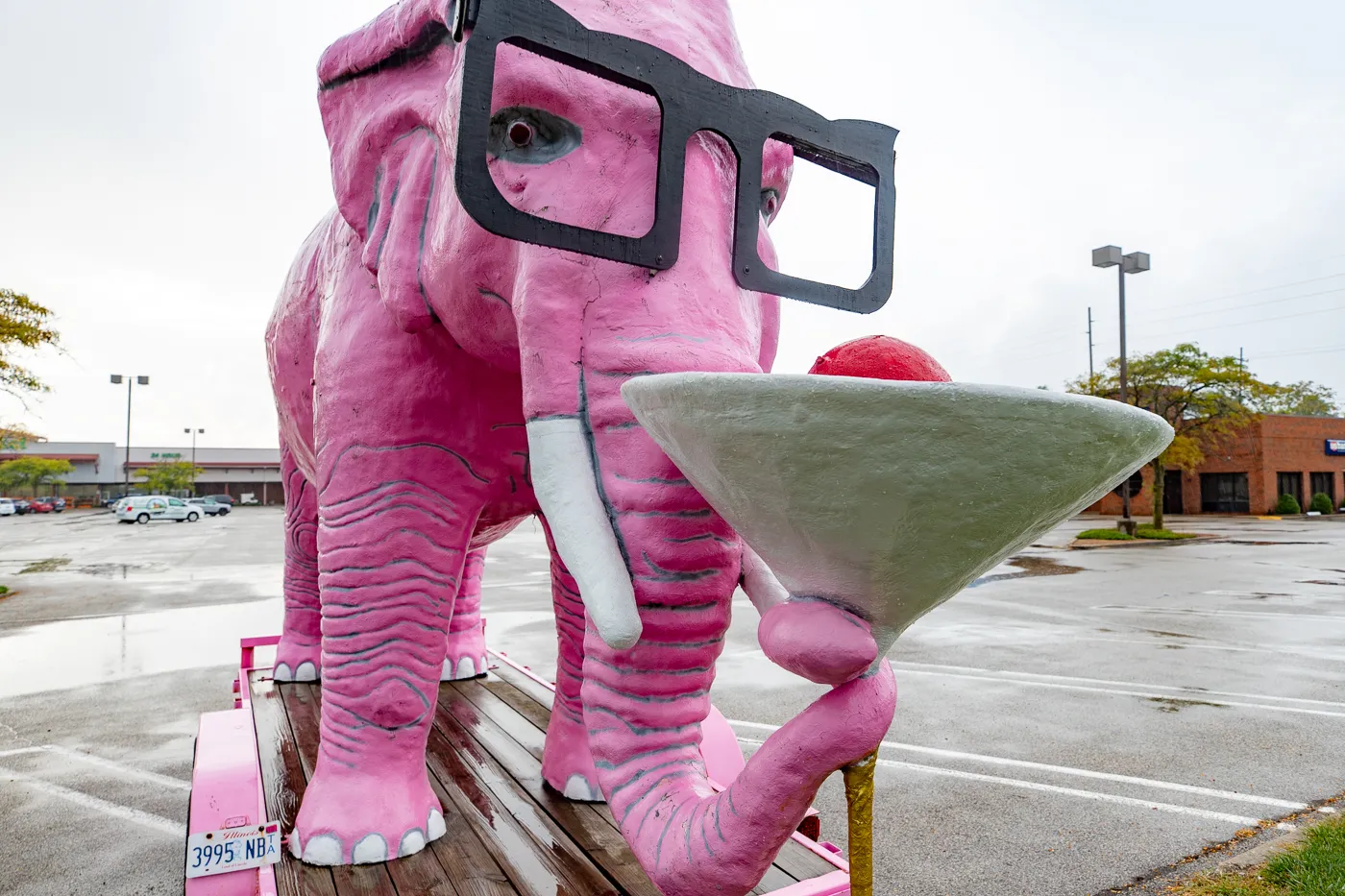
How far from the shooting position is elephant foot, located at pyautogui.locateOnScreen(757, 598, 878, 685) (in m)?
1.11

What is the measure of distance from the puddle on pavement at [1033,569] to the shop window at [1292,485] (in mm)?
24567

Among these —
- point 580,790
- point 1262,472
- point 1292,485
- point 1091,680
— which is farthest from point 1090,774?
point 1292,485

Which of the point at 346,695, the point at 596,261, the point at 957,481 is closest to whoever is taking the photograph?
the point at 957,481

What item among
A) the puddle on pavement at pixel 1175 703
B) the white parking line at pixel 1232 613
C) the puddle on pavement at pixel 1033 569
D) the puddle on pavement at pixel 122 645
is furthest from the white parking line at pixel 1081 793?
the puddle on pavement at pixel 1033 569

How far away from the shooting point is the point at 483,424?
239 cm

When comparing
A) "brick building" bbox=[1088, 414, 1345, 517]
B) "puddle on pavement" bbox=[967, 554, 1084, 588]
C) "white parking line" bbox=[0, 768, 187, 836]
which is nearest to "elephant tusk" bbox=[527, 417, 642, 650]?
"white parking line" bbox=[0, 768, 187, 836]

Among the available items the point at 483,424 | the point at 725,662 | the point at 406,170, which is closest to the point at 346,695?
the point at 483,424

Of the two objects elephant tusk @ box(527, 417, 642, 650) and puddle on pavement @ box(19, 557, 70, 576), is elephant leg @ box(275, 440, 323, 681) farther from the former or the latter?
puddle on pavement @ box(19, 557, 70, 576)

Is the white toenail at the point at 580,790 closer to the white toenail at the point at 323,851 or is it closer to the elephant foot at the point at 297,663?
the white toenail at the point at 323,851

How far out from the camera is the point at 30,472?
164ft

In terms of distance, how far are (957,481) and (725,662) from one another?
21.3ft

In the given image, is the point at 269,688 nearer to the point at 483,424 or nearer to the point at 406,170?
the point at 483,424

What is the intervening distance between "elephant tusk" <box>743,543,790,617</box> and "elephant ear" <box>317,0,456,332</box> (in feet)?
3.28

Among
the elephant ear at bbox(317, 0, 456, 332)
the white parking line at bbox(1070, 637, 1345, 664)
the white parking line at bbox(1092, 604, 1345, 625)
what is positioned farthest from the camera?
the white parking line at bbox(1092, 604, 1345, 625)
